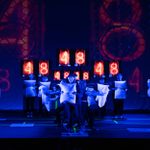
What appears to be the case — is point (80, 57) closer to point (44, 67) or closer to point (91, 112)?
point (91, 112)

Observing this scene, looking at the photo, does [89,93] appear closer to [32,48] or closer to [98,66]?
[98,66]

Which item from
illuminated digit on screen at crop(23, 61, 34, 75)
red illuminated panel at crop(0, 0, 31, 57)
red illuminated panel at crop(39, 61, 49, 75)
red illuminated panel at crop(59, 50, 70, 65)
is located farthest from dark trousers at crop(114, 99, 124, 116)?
red illuminated panel at crop(0, 0, 31, 57)

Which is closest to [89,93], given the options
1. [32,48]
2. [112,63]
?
[112,63]

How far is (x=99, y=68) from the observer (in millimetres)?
13523

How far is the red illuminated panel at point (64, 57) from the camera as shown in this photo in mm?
11711

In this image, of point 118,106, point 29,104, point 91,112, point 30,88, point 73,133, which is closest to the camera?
point 73,133

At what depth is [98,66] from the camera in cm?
1352

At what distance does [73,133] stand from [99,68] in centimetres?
325

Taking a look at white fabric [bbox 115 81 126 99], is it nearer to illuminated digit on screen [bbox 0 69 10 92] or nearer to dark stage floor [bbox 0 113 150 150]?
dark stage floor [bbox 0 113 150 150]

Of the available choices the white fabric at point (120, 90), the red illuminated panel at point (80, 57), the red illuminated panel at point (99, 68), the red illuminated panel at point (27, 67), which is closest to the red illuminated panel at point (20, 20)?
the red illuminated panel at point (27, 67)

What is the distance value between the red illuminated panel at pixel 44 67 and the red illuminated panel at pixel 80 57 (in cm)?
220

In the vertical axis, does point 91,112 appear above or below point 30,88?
below

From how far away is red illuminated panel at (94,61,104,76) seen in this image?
13.4 meters

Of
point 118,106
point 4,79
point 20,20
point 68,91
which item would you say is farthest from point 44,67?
point 68,91
